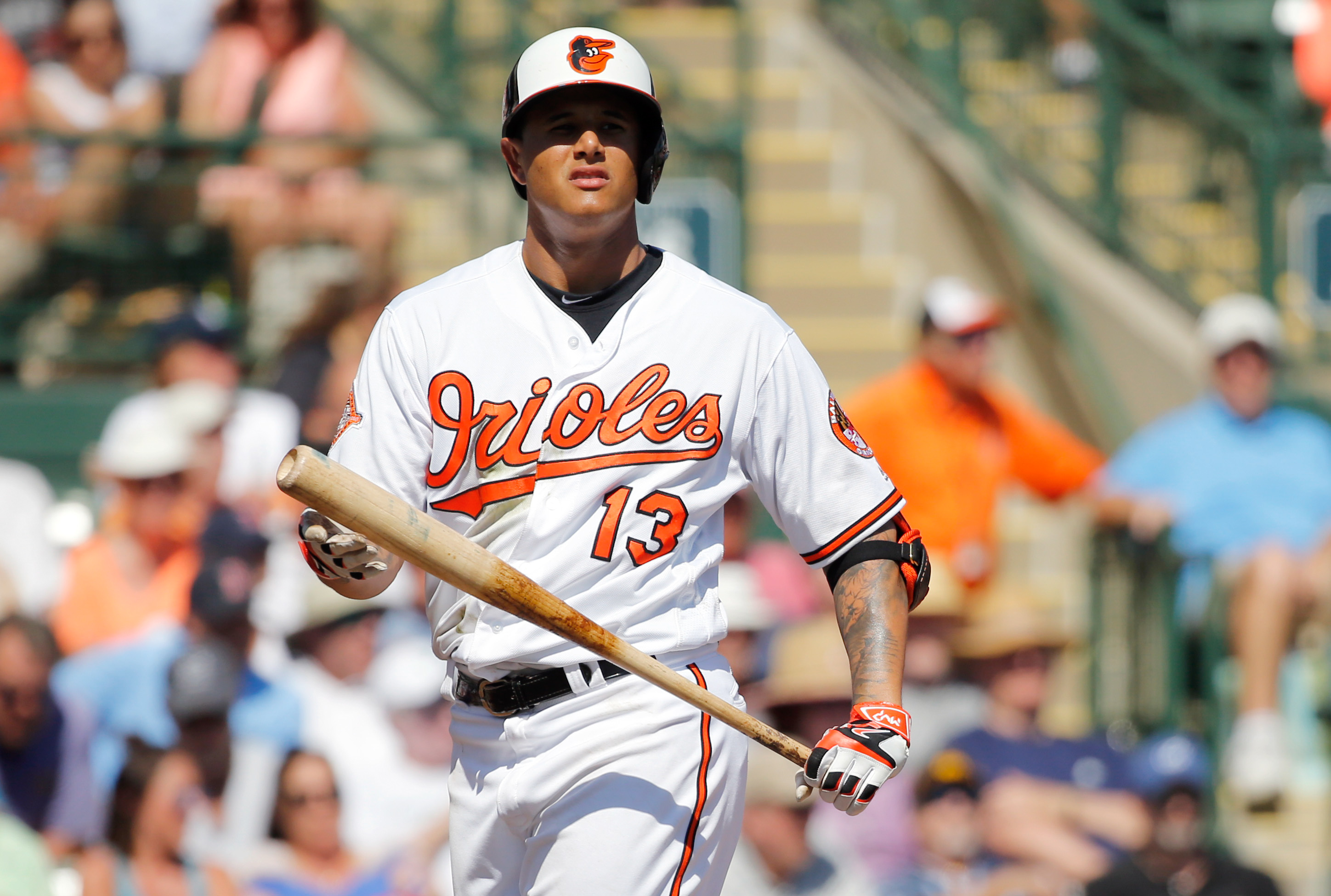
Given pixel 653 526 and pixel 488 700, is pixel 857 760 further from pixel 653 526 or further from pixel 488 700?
pixel 488 700

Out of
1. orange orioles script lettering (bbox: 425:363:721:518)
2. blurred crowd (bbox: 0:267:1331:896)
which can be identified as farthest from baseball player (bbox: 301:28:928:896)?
blurred crowd (bbox: 0:267:1331:896)

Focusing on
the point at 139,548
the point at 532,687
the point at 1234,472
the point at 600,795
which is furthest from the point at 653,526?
the point at 1234,472

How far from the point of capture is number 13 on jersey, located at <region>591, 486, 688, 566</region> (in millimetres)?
2814

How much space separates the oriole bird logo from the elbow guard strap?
0.87 metres

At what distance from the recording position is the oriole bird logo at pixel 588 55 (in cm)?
277

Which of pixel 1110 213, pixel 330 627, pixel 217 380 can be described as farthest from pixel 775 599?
pixel 1110 213

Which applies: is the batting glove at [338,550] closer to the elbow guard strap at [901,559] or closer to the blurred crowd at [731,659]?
the elbow guard strap at [901,559]

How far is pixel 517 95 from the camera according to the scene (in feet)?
9.30

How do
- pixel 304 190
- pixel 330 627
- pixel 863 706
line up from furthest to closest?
pixel 304 190 < pixel 330 627 < pixel 863 706

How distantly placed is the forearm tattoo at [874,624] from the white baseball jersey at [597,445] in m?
0.06

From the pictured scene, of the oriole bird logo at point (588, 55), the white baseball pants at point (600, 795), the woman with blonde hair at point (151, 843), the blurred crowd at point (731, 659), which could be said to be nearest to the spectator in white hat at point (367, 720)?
the blurred crowd at point (731, 659)

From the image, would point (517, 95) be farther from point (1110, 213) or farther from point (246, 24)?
point (1110, 213)

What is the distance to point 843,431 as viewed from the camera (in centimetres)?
300

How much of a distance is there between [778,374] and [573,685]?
0.60m
